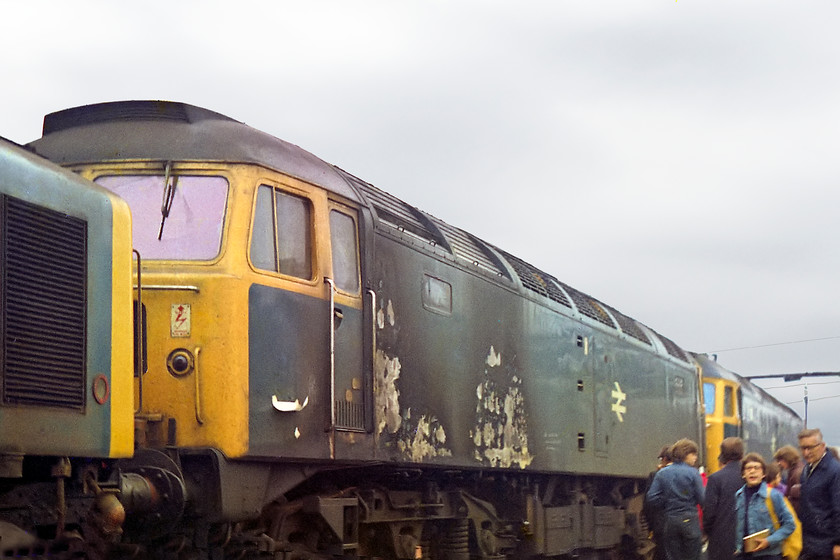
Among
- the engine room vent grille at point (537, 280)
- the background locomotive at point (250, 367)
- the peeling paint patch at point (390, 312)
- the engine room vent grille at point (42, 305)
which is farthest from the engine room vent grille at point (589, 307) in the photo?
the engine room vent grille at point (42, 305)

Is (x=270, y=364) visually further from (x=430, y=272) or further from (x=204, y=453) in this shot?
(x=430, y=272)

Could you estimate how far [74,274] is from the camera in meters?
5.65

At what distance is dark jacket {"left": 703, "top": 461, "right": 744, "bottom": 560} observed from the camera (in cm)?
892

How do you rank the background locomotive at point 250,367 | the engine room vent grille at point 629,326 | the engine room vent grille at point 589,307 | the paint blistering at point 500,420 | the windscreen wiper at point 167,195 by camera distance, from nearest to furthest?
the background locomotive at point 250,367
the windscreen wiper at point 167,195
the paint blistering at point 500,420
the engine room vent grille at point 589,307
the engine room vent grille at point 629,326

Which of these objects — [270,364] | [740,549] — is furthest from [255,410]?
[740,549]

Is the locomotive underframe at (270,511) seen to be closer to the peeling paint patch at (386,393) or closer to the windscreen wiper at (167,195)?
the peeling paint patch at (386,393)

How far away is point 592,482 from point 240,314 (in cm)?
898

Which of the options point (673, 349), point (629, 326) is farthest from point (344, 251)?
point (673, 349)

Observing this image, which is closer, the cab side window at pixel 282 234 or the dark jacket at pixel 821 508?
the cab side window at pixel 282 234

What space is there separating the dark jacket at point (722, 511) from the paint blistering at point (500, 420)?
81.1 inches

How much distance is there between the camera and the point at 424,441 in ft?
30.0

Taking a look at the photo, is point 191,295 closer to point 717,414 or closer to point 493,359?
point 493,359

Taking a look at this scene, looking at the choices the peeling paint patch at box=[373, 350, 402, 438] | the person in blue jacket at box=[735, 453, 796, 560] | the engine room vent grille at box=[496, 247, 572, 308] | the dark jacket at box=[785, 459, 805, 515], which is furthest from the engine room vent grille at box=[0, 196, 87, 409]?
the engine room vent grille at box=[496, 247, 572, 308]

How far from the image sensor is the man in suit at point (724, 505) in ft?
29.3
